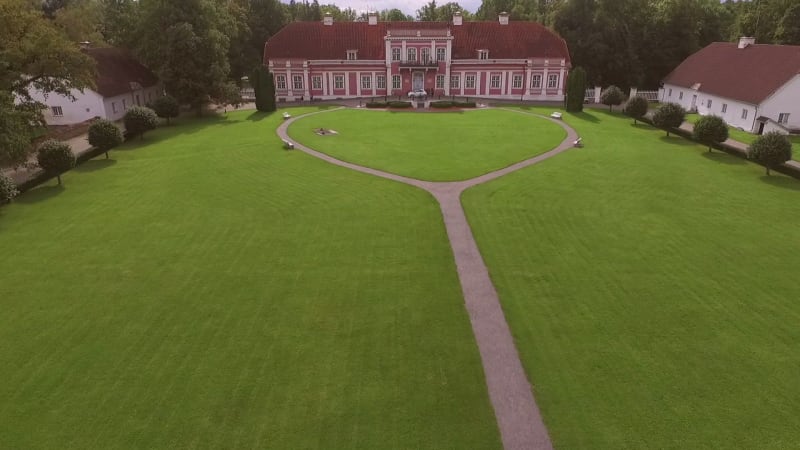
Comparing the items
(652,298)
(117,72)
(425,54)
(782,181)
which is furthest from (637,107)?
(117,72)

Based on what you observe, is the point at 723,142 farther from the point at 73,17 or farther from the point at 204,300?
the point at 73,17

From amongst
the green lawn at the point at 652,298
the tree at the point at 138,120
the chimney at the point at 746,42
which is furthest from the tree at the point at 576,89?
the tree at the point at 138,120

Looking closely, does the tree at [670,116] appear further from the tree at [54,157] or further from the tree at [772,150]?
the tree at [54,157]

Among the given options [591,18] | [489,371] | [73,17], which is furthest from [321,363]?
[591,18]

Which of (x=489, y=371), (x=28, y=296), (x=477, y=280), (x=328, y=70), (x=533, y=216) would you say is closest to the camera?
(x=489, y=371)

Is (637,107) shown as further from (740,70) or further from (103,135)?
(103,135)

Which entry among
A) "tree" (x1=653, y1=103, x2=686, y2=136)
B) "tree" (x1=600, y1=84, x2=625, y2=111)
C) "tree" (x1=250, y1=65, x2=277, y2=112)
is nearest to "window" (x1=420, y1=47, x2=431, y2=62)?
"tree" (x1=250, y1=65, x2=277, y2=112)
